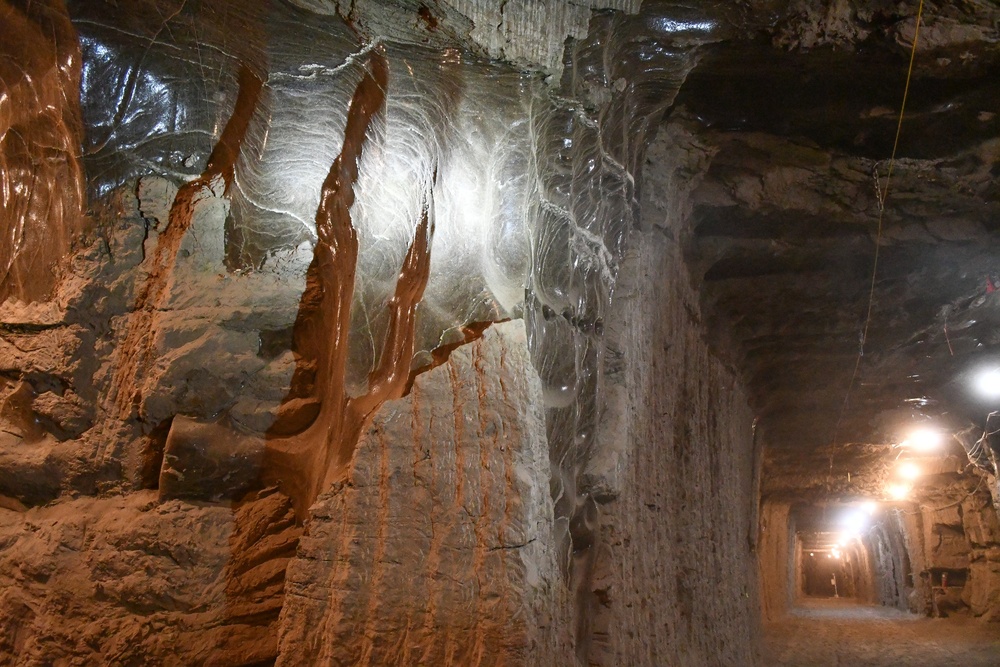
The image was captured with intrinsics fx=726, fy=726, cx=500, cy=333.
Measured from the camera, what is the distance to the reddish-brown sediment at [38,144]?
226 centimetres

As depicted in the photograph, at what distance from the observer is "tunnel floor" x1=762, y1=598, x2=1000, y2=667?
5426 millimetres

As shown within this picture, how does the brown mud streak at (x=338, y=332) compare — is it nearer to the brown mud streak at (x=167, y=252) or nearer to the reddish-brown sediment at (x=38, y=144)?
the brown mud streak at (x=167, y=252)

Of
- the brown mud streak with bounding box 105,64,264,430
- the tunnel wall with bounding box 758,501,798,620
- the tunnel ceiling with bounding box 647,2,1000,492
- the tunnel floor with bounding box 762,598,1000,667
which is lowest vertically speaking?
the tunnel floor with bounding box 762,598,1000,667

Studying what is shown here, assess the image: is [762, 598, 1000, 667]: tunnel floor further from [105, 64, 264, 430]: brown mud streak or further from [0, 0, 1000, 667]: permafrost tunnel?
[105, 64, 264, 430]: brown mud streak

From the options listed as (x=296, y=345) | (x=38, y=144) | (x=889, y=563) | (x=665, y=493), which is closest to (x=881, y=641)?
(x=889, y=563)

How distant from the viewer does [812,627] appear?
752 centimetres

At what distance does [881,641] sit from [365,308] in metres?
6.36

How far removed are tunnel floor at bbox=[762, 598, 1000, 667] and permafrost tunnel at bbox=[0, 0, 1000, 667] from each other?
284 cm

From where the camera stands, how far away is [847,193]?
3.88 metres

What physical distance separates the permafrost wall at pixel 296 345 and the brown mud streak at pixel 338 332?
0.01 meters

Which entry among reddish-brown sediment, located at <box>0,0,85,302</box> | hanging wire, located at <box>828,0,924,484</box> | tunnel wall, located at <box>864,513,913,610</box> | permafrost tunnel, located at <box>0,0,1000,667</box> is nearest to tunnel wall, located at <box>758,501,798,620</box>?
tunnel wall, located at <box>864,513,913,610</box>

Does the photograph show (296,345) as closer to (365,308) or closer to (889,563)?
(365,308)

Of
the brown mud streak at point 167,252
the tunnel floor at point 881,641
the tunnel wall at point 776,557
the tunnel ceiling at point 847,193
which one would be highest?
the tunnel ceiling at point 847,193

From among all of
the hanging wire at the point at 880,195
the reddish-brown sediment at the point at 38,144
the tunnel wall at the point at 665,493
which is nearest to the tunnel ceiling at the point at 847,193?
the hanging wire at the point at 880,195
